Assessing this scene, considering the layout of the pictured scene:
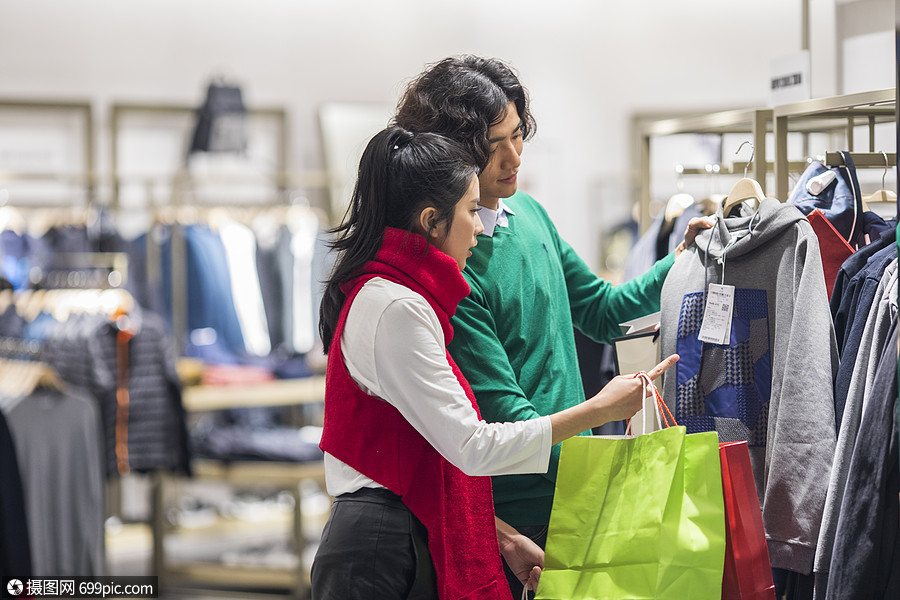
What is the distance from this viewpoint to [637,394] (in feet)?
5.20

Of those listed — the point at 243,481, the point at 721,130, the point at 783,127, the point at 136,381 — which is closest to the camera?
the point at 783,127

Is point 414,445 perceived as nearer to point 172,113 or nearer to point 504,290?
point 504,290

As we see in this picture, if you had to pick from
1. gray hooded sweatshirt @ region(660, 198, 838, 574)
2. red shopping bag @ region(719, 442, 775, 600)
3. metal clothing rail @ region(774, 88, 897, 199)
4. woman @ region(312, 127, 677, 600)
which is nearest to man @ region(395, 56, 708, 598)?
woman @ region(312, 127, 677, 600)

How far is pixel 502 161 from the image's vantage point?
1.81 metres

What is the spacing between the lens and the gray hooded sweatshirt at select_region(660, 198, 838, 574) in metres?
1.69

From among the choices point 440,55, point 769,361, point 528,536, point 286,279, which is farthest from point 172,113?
point 769,361

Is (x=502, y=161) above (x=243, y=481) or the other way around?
above

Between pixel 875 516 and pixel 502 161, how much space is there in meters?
0.91

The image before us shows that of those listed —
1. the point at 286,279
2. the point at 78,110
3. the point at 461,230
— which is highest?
the point at 78,110

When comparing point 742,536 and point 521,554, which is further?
point 521,554

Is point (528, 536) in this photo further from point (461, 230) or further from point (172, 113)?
point (172, 113)

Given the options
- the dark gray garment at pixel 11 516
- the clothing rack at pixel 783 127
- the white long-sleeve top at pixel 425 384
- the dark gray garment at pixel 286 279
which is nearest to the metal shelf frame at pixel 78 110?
the dark gray garment at pixel 286 279

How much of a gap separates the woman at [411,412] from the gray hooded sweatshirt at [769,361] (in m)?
0.29

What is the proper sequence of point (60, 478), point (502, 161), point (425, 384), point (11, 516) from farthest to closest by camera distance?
point (60, 478), point (11, 516), point (502, 161), point (425, 384)
